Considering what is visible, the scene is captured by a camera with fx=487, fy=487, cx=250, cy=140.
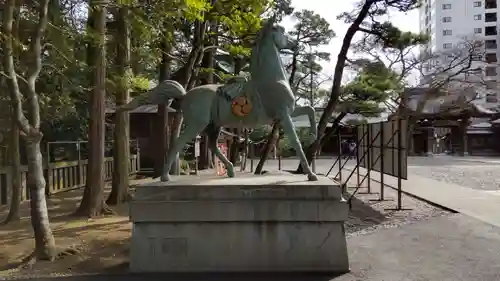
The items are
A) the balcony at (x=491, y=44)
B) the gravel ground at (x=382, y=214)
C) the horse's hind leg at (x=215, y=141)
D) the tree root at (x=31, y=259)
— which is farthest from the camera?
the balcony at (x=491, y=44)

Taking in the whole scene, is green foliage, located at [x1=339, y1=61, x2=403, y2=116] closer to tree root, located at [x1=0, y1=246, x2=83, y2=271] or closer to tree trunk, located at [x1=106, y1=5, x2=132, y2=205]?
tree trunk, located at [x1=106, y1=5, x2=132, y2=205]

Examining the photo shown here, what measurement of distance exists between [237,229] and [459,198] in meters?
9.47

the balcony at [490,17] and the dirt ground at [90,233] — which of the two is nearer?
the dirt ground at [90,233]

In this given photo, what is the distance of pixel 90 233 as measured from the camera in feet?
27.9

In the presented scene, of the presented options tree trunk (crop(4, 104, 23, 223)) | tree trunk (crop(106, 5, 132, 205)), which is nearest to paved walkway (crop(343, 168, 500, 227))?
tree trunk (crop(106, 5, 132, 205))

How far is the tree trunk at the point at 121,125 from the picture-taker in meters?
11.0

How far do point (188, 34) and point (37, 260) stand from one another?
29.6ft

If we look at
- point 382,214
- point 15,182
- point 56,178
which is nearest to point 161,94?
point 15,182

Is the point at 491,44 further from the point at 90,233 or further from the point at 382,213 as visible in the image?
the point at 90,233

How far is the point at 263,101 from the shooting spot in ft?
19.7

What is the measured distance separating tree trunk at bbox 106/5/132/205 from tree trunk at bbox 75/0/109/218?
0.61 m

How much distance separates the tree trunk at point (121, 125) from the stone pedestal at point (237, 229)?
5.53 m

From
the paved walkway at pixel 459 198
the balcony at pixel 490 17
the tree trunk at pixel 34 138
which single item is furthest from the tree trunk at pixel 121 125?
the balcony at pixel 490 17

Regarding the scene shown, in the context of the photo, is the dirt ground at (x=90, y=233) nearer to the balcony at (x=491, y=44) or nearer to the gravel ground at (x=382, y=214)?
the gravel ground at (x=382, y=214)
